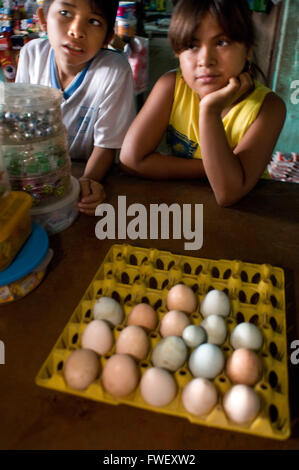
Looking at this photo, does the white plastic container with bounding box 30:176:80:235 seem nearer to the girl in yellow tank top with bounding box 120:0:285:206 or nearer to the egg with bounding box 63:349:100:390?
the girl in yellow tank top with bounding box 120:0:285:206

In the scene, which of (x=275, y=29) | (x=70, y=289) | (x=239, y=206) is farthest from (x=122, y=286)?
(x=275, y=29)

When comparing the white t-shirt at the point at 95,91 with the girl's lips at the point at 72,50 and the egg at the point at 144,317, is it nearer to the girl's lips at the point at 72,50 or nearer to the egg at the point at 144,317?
the girl's lips at the point at 72,50

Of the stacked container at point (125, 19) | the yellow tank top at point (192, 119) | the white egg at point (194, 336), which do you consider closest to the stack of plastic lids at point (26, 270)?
the white egg at point (194, 336)

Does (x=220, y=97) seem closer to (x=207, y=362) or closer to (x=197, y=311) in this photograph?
(x=197, y=311)

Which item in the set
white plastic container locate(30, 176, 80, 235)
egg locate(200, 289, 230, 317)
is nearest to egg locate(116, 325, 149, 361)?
egg locate(200, 289, 230, 317)

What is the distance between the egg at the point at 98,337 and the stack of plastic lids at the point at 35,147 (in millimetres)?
366

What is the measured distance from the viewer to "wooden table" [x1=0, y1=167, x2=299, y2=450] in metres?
0.50

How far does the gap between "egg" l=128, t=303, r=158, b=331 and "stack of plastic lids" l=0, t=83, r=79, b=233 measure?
360 millimetres

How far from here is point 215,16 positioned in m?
0.92

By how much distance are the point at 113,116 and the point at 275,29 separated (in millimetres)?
1885

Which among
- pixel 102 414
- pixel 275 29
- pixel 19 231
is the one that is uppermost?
pixel 275 29

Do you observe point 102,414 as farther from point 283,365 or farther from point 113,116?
point 113,116

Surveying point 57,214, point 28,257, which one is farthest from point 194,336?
point 57,214

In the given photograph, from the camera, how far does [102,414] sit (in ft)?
1.73
